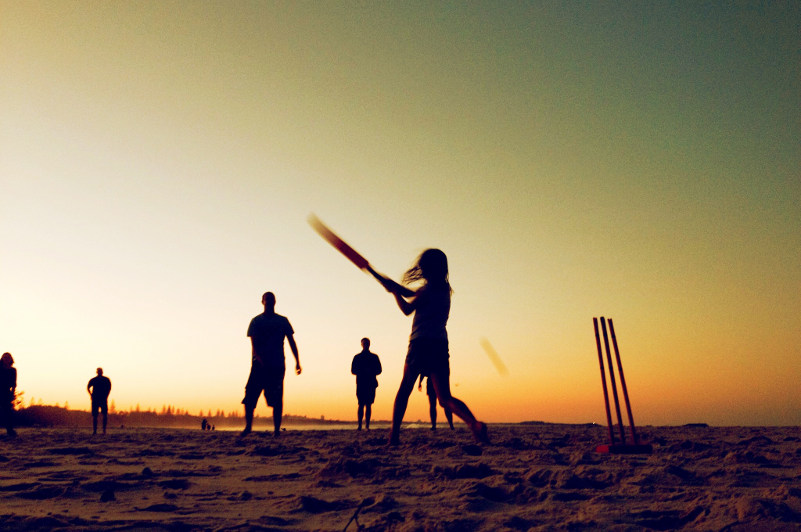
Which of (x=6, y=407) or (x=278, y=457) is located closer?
(x=278, y=457)

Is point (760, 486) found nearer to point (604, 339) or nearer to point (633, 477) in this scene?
point (633, 477)

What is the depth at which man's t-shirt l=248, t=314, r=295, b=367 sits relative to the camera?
28.3 feet

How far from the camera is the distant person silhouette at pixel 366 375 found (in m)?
12.2

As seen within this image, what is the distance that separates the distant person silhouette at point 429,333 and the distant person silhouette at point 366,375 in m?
6.11

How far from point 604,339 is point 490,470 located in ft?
7.52

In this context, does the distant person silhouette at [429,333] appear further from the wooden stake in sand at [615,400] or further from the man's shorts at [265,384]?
the man's shorts at [265,384]

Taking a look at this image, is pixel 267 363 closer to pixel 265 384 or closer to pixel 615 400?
pixel 265 384

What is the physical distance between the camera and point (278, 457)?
209 inches

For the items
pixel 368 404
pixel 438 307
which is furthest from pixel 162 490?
pixel 368 404

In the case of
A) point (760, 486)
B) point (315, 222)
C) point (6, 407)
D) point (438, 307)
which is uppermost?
point (315, 222)

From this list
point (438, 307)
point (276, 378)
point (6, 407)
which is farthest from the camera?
point (6, 407)

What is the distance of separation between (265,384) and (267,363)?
0.33 metres

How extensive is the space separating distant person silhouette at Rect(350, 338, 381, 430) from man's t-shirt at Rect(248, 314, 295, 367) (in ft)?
12.1

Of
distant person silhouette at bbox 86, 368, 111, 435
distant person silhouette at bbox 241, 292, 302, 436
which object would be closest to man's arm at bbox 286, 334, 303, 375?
distant person silhouette at bbox 241, 292, 302, 436
